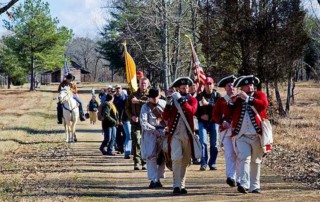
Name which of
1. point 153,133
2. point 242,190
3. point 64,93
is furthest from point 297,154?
point 64,93

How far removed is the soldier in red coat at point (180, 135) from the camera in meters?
11.7

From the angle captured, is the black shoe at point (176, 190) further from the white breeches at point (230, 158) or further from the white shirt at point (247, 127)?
the white shirt at point (247, 127)

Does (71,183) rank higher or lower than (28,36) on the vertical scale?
lower

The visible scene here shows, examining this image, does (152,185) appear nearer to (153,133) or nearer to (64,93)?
(153,133)

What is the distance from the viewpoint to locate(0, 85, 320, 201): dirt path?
1158cm

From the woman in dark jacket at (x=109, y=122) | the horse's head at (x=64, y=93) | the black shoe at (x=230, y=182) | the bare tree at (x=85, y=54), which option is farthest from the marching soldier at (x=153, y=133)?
the bare tree at (x=85, y=54)

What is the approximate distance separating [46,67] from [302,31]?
53.5 meters

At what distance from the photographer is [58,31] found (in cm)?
7788

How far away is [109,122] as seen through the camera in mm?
18984

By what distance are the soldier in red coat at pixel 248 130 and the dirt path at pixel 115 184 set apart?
357 millimetres

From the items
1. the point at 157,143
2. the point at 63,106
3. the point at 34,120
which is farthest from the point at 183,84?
the point at 34,120

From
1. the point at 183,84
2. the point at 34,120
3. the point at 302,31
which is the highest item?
the point at 302,31

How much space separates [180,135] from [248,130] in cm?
125

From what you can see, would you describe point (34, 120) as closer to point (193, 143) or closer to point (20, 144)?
point (20, 144)
